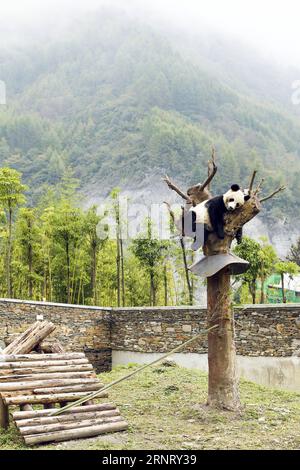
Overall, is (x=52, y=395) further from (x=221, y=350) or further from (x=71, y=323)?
(x=71, y=323)

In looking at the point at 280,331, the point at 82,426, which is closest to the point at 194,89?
the point at 280,331

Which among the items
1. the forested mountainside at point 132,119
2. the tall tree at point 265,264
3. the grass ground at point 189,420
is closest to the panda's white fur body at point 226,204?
the grass ground at point 189,420

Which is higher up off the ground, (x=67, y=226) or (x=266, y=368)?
(x=67, y=226)

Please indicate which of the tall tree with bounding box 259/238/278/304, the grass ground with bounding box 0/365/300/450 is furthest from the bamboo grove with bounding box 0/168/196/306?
the grass ground with bounding box 0/365/300/450

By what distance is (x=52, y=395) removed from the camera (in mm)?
6395

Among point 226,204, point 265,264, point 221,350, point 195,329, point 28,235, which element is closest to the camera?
point 226,204

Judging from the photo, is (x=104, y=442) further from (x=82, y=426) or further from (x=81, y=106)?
(x=81, y=106)

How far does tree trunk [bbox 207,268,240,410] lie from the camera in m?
7.02

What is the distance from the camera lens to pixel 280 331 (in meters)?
11.2

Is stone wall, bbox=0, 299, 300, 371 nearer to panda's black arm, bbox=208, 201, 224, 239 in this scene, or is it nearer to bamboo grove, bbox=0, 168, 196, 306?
bamboo grove, bbox=0, 168, 196, 306

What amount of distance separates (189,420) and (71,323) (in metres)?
7.37

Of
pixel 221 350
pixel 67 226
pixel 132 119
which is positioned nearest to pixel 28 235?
pixel 67 226

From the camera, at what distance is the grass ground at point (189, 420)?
18.8 feet
